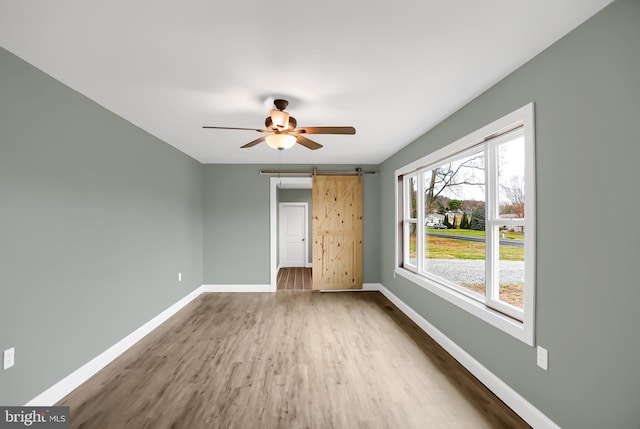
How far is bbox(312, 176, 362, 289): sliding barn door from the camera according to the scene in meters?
5.25

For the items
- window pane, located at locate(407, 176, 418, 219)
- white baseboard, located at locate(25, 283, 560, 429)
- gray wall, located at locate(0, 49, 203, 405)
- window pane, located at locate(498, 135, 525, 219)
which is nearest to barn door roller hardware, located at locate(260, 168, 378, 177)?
window pane, located at locate(407, 176, 418, 219)

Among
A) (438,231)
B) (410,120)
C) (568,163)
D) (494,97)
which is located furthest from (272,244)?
(568,163)

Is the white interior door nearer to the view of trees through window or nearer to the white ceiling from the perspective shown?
the view of trees through window

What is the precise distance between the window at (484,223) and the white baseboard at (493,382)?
42cm

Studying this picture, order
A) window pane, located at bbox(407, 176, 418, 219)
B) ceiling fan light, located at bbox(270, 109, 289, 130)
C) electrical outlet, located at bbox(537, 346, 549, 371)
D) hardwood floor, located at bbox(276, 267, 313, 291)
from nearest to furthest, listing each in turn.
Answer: electrical outlet, located at bbox(537, 346, 549, 371)
ceiling fan light, located at bbox(270, 109, 289, 130)
window pane, located at bbox(407, 176, 418, 219)
hardwood floor, located at bbox(276, 267, 313, 291)

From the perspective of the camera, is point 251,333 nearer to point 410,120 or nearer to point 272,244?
point 272,244

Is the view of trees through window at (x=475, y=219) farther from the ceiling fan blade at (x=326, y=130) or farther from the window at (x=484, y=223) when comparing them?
the ceiling fan blade at (x=326, y=130)

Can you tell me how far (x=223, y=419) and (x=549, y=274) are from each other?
2.32m

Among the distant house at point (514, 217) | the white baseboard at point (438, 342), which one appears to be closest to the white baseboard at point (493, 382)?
the white baseboard at point (438, 342)

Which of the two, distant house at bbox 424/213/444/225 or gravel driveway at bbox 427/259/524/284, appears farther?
→ distant house at bbox 424/213/444/225

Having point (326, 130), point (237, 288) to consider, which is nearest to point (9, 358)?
point (326, 130)

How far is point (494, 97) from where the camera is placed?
7.13ft

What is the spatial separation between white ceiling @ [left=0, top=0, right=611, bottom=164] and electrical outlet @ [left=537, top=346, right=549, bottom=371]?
1875 millimetres

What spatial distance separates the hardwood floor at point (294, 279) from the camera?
5662 mm
